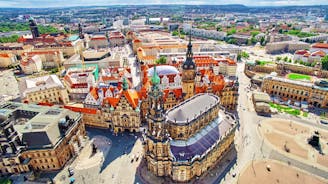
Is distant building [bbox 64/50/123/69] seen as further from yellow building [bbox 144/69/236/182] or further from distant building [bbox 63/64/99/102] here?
yellow building [bbox 144/69/236/182]

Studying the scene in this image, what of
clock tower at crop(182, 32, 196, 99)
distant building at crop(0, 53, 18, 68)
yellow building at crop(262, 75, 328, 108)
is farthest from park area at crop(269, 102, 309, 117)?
distant building at crop(0, 53, 18, 68)

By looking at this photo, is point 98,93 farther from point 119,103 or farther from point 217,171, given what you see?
point 217,171

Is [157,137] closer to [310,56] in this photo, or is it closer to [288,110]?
[288,110]

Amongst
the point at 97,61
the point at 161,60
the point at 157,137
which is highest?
the point at 97,61

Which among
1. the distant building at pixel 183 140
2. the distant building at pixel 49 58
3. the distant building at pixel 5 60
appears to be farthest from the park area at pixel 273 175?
the distant building at pixel 5 60

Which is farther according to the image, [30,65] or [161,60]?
[161,60]

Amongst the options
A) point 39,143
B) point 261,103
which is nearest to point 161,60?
point 261,103
